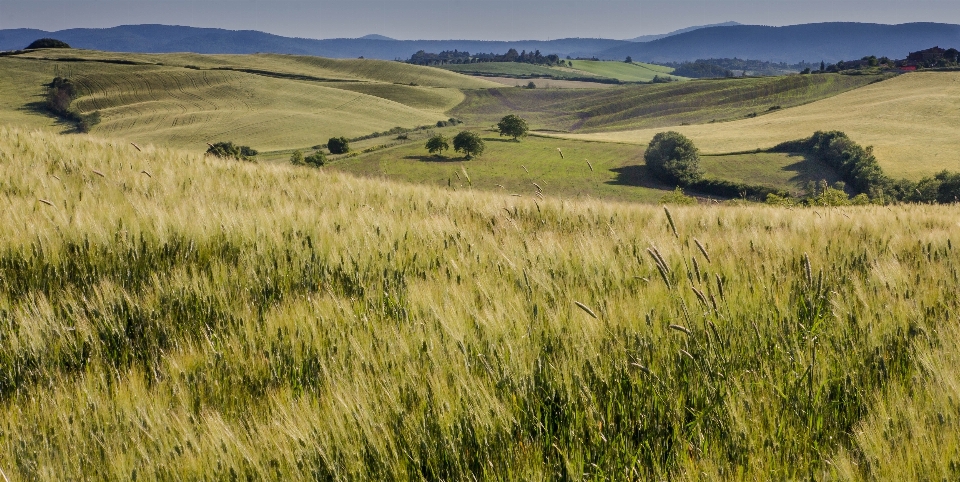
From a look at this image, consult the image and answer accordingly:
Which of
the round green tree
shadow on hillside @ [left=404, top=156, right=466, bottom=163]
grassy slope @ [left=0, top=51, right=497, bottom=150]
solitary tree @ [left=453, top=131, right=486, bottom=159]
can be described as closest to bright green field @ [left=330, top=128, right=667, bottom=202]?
shadow on hillside @ [left=404, top=156, right=466, bottom=163]

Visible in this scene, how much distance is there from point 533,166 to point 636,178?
780 inches

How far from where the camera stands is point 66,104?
142 m

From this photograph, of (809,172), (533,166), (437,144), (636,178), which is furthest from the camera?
(437,144)

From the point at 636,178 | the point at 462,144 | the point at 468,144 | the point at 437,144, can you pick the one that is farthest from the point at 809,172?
the point at 437,144

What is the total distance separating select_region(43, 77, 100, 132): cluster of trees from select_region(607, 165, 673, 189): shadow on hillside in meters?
120

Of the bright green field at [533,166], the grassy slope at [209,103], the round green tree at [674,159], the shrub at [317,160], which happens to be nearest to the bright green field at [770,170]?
the round green tree at [674,159]

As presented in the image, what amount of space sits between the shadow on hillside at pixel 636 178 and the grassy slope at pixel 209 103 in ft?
218

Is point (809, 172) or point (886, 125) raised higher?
point (886, 125)

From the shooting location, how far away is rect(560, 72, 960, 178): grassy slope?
90.7 m

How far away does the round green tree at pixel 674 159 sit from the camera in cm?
9938

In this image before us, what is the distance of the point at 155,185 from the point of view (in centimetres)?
633

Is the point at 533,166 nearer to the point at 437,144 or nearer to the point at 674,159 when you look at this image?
the point at 437,144

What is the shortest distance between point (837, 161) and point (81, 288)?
113m

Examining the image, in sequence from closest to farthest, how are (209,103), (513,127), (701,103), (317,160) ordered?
(317,160) → (513,127) → (209,103) → (701,103)
